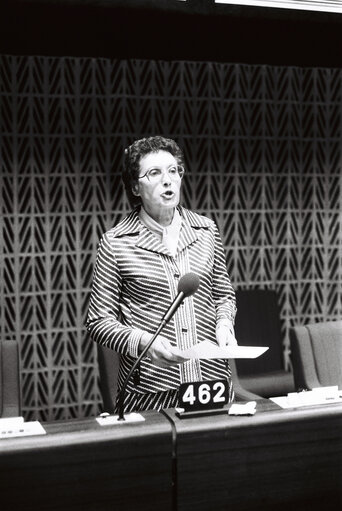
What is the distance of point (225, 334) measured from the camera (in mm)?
2264

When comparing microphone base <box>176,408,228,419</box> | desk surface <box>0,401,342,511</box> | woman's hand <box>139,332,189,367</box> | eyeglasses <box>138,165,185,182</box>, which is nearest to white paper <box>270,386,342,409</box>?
desk surface <box>0,401,342,511</box>

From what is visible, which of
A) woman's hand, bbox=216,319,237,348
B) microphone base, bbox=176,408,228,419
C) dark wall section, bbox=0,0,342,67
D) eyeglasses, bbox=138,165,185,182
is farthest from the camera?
dark wall section, bbox=0,0,342,67

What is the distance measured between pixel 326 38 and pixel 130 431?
10.4ft

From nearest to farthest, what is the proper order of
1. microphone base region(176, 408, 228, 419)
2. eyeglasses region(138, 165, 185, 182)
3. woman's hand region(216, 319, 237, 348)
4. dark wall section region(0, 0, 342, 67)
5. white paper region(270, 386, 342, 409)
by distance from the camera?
microphone base region(176, 408, 228, 419) < white paper region(270, 386, 342, 409) < woman's hand region(216, 319, 237, 348) < eyeglasses region(138, 165, 185, 182) < dark wall section region(0, 0, 342, 67)

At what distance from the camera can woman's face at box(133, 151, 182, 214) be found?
2320mm

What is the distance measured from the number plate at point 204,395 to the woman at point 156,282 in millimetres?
251

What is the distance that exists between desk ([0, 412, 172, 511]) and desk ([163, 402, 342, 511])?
0.21 feet

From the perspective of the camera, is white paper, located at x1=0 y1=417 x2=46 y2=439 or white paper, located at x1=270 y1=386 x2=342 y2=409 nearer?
white paper, located at x1=0 y1=417 x2=46 y2=439

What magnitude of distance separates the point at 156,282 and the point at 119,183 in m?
2.62

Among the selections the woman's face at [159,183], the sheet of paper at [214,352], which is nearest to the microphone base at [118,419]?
the sheet of paper at [214,352]

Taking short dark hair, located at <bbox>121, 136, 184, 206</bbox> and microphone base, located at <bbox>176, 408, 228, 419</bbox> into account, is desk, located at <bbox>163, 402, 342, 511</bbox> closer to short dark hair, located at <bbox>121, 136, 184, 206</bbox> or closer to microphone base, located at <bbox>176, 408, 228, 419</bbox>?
microphone base, located at <bbox>176, 408, 228, 419</bbox>

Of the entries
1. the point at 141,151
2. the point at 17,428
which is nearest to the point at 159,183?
the point at 141,151

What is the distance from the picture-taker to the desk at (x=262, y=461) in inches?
72.7

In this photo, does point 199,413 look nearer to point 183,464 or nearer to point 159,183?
point 183,464
